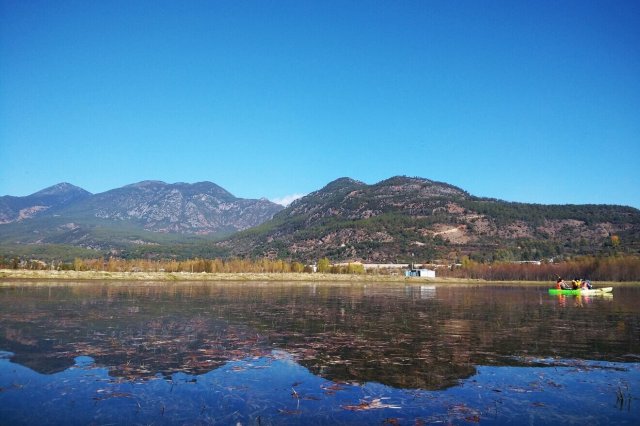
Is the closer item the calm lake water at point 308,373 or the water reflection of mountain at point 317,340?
the calm lake water at point 308,373

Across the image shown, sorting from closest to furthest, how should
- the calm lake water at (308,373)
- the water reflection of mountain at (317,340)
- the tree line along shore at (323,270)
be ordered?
the calm lake water at (308,373)
the water reflection of mountain at (317,340)
the tree line along shore at (323,270)

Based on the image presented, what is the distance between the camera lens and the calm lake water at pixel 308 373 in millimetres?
11609

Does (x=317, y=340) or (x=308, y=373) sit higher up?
(x=308, y=373)

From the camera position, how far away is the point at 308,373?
1587 cm

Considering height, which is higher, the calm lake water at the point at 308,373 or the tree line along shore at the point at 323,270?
the calm lake water at the point at 308,373

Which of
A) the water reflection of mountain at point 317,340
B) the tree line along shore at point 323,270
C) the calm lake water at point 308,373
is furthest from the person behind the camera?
the tree line along shore at point 323,270

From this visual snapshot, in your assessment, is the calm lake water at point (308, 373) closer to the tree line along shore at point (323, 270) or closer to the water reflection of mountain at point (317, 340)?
the water reflection of mountain at point (317, 340)

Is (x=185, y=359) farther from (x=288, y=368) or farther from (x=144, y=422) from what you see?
(x=144, y=422)

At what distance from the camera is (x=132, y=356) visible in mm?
17453

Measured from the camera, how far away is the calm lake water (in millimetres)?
11609

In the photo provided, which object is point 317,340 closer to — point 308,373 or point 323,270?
point 308,373

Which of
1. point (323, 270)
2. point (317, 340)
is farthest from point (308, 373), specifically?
point (323, 270)

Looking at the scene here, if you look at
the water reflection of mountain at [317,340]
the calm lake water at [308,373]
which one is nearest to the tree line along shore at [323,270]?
the water reflection of mountain at [317,340]

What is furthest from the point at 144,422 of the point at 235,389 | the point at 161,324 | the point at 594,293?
the point at 594,293
